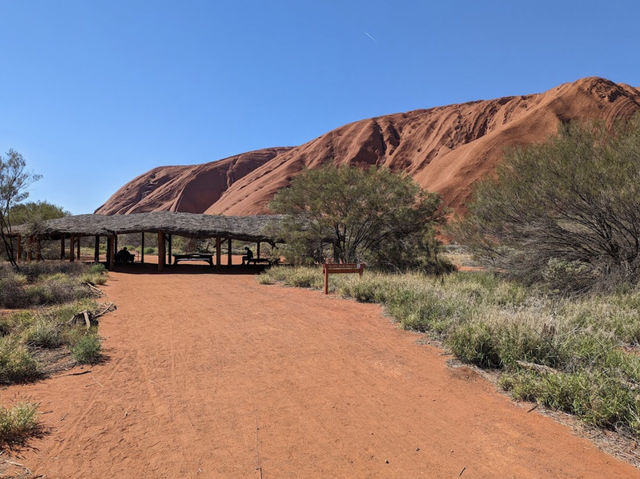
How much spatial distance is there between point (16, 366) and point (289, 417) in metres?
3.15

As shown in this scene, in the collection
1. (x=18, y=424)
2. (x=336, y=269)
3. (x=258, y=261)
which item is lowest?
(x=18, y=424)

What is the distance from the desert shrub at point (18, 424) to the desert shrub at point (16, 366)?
1.19 m

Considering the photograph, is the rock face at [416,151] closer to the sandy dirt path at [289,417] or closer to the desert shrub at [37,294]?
the desert shrub at [37,294]

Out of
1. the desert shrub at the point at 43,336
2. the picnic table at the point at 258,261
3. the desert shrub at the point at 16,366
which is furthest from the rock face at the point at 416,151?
the desert shrub at the point at 16,366

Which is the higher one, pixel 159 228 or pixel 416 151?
pixel 416 151

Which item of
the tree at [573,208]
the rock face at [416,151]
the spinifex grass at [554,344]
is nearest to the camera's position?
the spinifex grass at [554,344]

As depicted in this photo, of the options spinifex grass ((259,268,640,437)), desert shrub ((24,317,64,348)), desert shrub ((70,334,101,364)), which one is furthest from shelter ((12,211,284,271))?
desert shrub ((70,334,101,364))

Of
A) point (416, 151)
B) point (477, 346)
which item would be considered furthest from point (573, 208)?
point (416, 151)

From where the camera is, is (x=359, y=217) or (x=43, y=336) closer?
(x=43, y=336)

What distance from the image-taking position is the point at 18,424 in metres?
2.92

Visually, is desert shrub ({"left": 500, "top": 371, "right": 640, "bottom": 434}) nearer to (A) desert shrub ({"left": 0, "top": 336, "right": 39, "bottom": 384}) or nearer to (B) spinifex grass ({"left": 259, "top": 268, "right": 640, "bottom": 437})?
(B) spinifex grass ({"left": 259, "top": 268, "right": 640, "bottom": 437})

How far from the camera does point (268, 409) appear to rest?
3496 mm

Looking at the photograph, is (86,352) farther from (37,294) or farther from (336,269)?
(336,269)

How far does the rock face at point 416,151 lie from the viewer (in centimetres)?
4203
